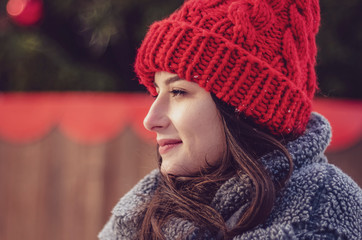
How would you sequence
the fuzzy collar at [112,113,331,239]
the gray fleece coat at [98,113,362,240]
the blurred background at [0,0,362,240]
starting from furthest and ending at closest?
the blurred background at [0,0,362,240], the fuzzy collar at [112,113,331,239], the gray fleece coat at [98,113,362,240]

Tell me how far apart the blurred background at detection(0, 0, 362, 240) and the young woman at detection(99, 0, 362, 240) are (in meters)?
1.88

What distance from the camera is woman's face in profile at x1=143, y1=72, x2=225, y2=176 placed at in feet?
4.91

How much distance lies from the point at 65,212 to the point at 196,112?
2565 mm

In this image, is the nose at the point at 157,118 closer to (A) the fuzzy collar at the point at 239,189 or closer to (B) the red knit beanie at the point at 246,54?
(B) the red knit beanie at the point at 246,54

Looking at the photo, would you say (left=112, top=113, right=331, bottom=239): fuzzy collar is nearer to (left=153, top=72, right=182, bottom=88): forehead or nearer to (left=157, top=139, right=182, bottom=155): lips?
Result: (left=157, top=139, right=182, bottom=155): lips

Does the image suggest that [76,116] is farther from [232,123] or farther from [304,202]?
[304,202]

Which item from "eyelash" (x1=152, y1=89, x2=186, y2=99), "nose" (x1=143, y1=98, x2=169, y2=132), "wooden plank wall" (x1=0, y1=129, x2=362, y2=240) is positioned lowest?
"wooden plank wall" (x1=0, y1=129, x2=362, y2=240)

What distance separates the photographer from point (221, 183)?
151 cm

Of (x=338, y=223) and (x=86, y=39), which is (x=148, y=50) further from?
(x=86, y=39)

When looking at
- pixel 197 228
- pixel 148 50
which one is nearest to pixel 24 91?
pixel 148 50

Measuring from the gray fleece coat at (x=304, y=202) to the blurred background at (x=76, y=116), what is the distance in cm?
192

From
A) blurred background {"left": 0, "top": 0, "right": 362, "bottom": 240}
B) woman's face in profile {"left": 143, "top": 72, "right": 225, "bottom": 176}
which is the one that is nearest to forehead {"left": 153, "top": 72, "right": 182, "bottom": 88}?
woman's face in profile {"left": 143, "top": 72, "right": 225, "bottom": 176}

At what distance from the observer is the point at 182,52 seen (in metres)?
1.51

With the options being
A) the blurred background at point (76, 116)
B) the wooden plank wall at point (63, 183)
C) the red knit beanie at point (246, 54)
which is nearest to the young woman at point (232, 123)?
the red knit beanie at point (246, 54)
